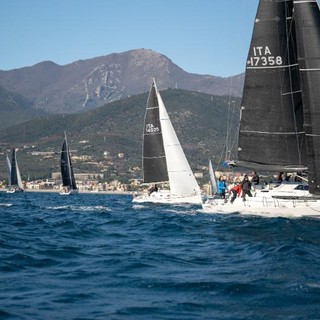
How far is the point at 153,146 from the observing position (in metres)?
50.1

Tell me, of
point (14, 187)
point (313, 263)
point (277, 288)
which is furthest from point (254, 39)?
point (14, 187)

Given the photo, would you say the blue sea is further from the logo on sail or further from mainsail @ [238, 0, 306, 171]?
the logo on sail

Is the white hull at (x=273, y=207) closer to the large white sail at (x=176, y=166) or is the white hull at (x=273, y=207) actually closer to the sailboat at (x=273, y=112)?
the sailboat at (x=273, y=112)

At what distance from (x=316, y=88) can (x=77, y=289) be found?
17832mm

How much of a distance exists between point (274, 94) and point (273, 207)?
5121mm

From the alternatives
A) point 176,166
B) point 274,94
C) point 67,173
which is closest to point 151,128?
point 176,166

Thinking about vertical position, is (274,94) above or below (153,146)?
above

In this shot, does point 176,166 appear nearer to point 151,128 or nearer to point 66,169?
point 151,128

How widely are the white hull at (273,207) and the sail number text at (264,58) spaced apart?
19.4 ft

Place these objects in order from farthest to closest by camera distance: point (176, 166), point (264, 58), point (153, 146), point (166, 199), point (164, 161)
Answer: point (153, 146), point (164, 161), point (166, 199), point (176, 166), point (264, 58)

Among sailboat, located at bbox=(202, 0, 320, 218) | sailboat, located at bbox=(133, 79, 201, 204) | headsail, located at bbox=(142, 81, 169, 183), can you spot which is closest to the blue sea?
sailboat, located at bbox=(202, 0, 320, 218)

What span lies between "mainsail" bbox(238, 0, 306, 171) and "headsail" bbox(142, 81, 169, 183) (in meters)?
18.6

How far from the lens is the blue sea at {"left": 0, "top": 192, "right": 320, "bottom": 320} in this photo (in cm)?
1038

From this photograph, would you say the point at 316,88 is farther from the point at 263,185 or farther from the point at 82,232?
the point at 82,232
